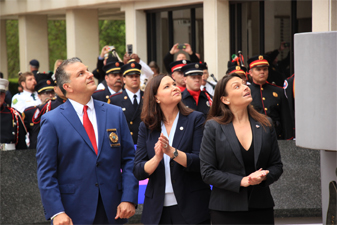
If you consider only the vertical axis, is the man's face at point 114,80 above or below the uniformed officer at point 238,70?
below

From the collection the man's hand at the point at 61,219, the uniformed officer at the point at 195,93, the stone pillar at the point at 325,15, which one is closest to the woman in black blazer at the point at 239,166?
the man's hand at the point at 61,219

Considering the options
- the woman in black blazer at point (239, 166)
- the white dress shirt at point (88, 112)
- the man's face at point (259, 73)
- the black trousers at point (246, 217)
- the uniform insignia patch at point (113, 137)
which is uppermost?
the man's face at point (259, 73)

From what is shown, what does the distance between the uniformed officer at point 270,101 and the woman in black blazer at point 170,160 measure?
139 inches

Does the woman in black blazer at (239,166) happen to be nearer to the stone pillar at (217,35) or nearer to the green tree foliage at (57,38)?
the stone pillar at (217,35)

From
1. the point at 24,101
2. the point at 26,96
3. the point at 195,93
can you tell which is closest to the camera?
the point at 195,93

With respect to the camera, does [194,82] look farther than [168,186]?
Yes

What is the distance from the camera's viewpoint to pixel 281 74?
40.0ft

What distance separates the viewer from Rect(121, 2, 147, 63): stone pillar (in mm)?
14477

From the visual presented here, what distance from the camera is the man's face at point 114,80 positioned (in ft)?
29.7

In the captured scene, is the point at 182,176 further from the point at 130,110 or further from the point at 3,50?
the point at 3,50

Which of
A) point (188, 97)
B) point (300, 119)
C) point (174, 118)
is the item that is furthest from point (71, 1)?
point (300, 119)

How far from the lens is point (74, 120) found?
3871 millimetres

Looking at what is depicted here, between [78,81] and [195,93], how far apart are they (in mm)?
3572

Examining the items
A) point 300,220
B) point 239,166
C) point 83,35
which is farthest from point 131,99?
point 83,35
